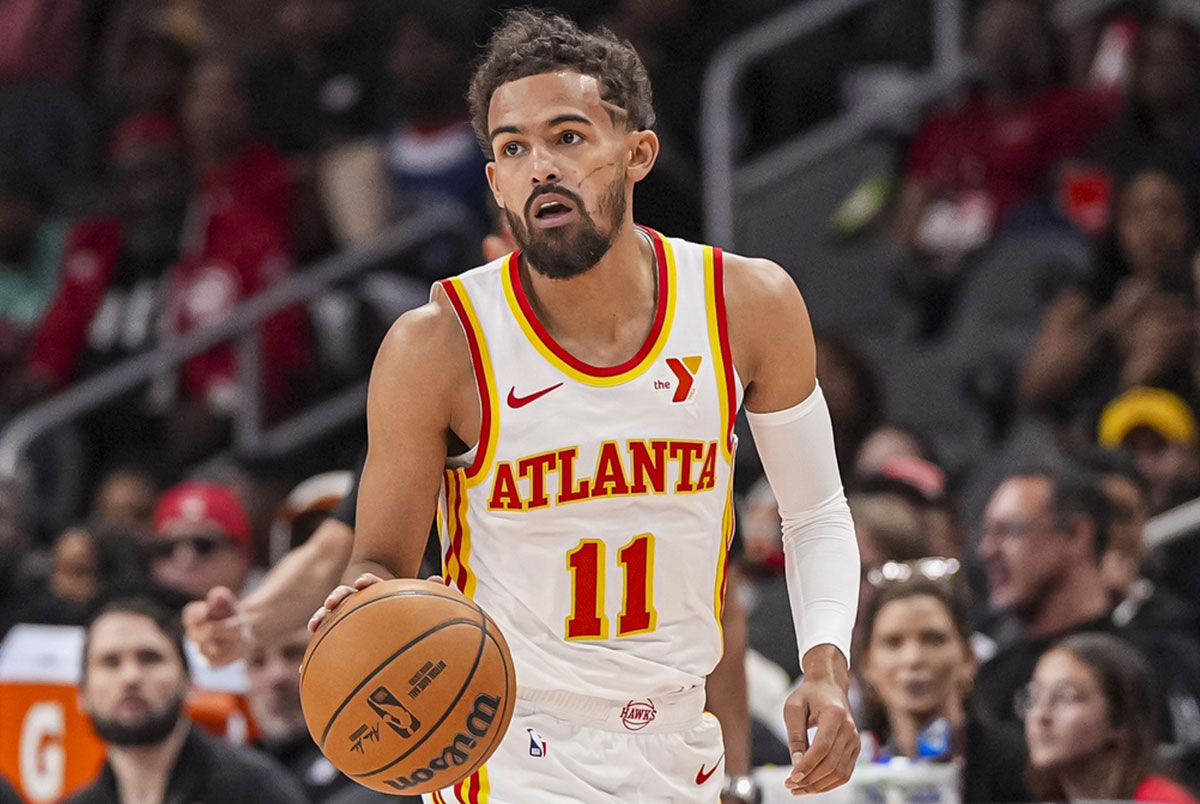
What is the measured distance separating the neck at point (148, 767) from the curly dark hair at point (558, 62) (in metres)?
3.02

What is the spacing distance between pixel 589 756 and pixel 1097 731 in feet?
7.05

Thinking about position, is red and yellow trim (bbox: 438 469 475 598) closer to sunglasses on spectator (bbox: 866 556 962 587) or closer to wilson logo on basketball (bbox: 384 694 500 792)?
wilson logo on basketball (bbox: 384 694 500 792)

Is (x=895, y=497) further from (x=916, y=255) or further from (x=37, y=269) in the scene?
(x=37, y=269)

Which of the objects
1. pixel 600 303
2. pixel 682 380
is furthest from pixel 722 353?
pixel 600 303

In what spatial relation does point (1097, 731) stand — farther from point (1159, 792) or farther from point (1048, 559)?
point (1048, 559)

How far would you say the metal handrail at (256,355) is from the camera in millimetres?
9945

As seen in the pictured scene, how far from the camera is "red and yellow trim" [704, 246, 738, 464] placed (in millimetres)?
3748

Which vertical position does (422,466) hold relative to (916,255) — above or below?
below

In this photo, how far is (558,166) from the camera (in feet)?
11.8

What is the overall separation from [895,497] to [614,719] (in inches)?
130

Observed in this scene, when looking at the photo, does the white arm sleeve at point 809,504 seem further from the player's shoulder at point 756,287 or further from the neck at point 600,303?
the neck at point 600,303

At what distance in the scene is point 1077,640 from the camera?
5418 mm

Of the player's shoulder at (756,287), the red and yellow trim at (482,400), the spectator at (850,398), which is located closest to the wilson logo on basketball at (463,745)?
the red and yellow trim at (482,400)

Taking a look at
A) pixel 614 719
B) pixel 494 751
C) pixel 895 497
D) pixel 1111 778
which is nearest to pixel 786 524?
pixel 614 719
